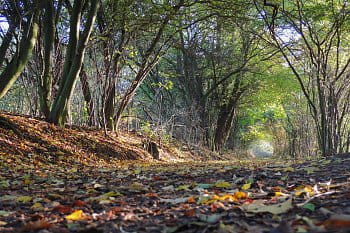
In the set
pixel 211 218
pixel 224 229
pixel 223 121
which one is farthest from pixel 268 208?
pixel 223 121

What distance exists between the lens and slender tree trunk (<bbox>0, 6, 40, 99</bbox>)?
753 centimetres

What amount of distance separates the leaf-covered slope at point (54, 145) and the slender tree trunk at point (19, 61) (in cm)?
61

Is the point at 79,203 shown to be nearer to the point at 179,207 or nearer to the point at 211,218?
the point at 179,207

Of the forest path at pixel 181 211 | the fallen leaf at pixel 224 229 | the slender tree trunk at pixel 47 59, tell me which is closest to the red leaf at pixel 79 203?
the forest path at pixel 181 211

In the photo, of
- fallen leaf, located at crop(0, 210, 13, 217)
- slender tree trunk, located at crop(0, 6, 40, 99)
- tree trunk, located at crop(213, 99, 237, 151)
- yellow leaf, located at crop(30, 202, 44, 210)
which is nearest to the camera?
fallen leaf, located at crop(0, 210, 13, 217)

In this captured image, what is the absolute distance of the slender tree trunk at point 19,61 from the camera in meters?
7.53

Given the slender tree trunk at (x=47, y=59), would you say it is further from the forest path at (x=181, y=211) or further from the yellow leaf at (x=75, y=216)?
the yellow leaf at (x=75, y=216)

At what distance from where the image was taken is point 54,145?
24.0 ft

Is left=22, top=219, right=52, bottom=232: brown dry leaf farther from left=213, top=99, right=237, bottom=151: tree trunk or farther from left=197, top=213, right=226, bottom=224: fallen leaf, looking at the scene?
left=213, top=99, right=237, bottom=151: tree trunk

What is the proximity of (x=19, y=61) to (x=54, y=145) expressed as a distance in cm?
178

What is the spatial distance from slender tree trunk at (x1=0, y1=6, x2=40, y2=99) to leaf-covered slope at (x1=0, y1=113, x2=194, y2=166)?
614mm

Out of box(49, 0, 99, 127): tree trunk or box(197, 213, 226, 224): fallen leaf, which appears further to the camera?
box(49, 0, 99, 127): tree trunk

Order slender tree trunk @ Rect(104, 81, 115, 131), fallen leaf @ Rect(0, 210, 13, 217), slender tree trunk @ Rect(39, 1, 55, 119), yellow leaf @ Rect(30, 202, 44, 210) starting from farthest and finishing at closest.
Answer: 1. slender tree trunk @ Rect(104, 81, 115, 131)
2. slender tree trunk @ Rect(39, 1, 55, 119)
3. yellow leaf @ Rect(30, 202, 44, 210)
4. fallen leaf @ Rect(0, 210, 13, 217)

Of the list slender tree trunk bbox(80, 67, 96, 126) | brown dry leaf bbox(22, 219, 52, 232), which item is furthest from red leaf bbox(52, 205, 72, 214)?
slender tree trunk bbox(80, 67, 96, 126)
